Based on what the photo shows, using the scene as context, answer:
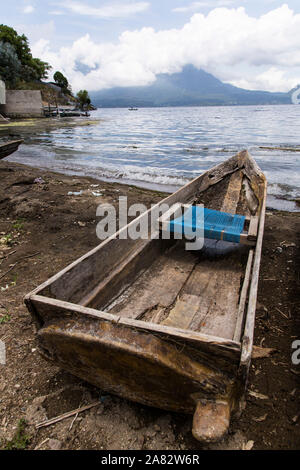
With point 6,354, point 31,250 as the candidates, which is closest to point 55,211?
point 31,250

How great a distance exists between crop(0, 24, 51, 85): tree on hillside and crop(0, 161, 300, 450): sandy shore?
220 feet

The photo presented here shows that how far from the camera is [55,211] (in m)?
6.84

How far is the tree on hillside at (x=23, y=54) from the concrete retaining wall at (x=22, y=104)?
65.3 feet

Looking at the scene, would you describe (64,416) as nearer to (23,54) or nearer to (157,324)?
(157,324)

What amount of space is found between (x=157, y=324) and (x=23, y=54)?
256 feet

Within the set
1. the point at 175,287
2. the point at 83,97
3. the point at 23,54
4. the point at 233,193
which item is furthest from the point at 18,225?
the point at 83,97

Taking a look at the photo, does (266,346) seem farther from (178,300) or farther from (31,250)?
(31,250)

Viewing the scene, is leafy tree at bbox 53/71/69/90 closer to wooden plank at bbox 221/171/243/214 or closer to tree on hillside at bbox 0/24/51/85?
tree on hillside at bbox 0/24/51/85

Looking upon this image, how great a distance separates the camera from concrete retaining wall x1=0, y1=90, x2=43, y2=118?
4353 centimetres

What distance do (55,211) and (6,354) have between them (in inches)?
170

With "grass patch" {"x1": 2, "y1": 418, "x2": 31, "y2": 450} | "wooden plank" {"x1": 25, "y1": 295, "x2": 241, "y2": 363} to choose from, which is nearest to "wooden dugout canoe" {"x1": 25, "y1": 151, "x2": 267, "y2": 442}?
"wooden plank" {"x1": 25, "y1": 295, "x2": 241, "y2": 363}

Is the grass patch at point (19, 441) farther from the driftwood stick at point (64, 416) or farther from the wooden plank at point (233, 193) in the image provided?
the wooden plank at point (233, 193)
